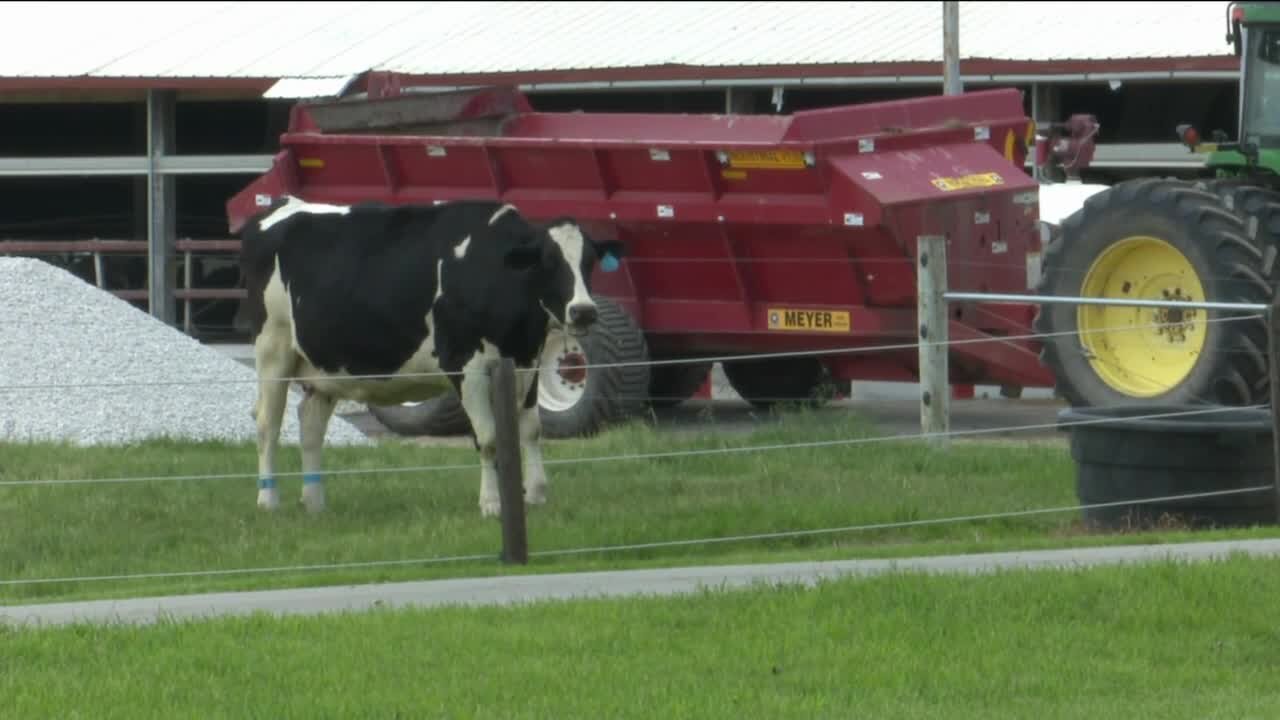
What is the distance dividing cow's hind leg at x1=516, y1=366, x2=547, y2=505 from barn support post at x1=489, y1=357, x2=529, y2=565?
197 cm

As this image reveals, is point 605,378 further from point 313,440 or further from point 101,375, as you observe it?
point 313,440

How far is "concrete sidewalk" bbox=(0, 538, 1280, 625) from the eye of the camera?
10836 mm

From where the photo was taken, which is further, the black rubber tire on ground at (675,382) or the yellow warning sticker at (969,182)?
the black rubber tire on ground at (675,382)

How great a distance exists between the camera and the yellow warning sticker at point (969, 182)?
18.7 m

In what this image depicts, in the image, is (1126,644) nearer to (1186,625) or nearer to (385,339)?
(1186,625)

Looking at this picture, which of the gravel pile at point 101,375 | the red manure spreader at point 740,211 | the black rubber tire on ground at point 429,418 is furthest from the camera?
the black rubber tire on ground at point 429,418

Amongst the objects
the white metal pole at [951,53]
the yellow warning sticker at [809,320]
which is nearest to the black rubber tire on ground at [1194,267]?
the yellow warning sticker at [809,320]

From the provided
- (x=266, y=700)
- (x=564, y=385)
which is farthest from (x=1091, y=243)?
(x=266, y=700)

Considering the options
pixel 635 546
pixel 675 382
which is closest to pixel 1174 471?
pixel 635 546

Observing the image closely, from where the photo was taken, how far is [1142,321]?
17.2 metres

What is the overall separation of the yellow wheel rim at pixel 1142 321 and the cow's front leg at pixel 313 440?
17.1 ft

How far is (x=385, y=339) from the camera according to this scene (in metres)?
14.5

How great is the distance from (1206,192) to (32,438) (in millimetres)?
8781

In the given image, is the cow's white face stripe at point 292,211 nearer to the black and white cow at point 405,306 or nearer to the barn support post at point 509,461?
the black and white cow at point 405,306
